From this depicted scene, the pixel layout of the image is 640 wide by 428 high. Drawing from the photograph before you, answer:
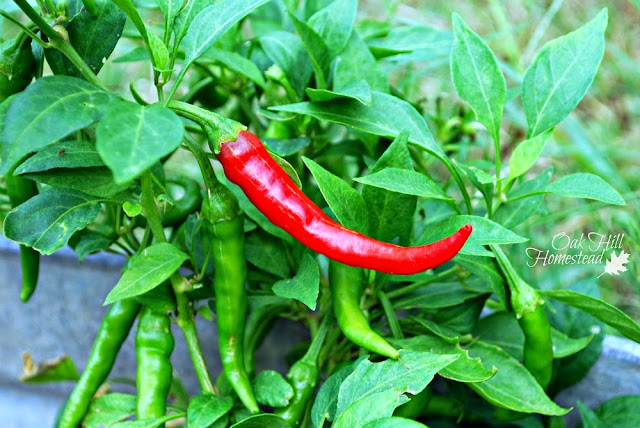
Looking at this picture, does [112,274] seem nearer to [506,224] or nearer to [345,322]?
[345,322]

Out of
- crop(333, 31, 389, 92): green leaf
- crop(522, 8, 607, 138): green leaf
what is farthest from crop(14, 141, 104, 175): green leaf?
crop(522, 8, 607, 138): green leaf

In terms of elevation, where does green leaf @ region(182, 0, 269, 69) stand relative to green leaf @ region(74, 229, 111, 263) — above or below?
above

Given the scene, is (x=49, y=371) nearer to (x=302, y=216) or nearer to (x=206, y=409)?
(x=206, y=409)

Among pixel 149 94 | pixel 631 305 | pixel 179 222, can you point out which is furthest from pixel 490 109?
pixel 149 94

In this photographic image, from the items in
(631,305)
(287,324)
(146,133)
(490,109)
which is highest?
(146,133)

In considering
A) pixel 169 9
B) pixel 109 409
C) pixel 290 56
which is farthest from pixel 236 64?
pixel 109 409

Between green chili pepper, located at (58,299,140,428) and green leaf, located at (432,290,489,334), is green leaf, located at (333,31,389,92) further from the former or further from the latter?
green chili pepper, located at (58,299,140,428)
